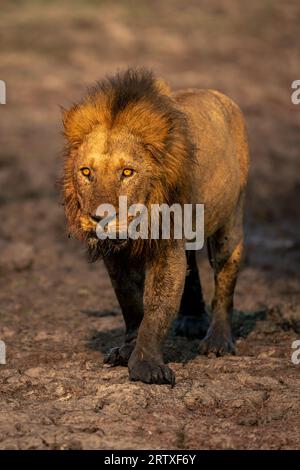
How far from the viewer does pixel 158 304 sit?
5473 mm

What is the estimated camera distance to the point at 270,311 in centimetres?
750

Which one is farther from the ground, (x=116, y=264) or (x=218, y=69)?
(x=218, y=69)

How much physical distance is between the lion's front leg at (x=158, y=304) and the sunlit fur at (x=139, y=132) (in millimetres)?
159

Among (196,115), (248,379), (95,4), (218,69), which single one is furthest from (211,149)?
(95,4)

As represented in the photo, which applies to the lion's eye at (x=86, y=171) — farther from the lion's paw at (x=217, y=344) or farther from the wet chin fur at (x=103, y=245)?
the lion's paw at (x=217, y=344)

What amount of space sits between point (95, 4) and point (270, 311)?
12150 millimetres

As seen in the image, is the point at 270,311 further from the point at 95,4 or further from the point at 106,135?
the point at 95,4

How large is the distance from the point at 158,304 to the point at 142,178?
2.40 feet

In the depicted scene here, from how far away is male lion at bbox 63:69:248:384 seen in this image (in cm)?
517

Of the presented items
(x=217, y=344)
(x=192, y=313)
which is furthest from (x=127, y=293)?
Result: (x=192, y=313)

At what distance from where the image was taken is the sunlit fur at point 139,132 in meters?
5.27

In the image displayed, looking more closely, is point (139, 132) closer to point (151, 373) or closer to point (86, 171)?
point (86, 171)

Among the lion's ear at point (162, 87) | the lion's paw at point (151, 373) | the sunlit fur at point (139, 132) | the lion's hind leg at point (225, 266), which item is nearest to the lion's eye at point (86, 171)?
the sunlit fur at point (139, 132)

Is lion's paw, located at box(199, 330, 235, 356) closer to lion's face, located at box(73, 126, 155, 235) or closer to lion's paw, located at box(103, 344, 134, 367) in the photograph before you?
lion's paw, located at box(103, 344, 134, 367)
